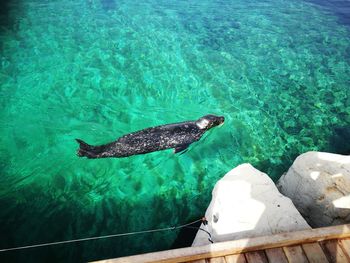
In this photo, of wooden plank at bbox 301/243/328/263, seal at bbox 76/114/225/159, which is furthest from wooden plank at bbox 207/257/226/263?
seal at bbox 76/114/225/159

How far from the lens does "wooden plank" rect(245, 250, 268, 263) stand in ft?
12.0

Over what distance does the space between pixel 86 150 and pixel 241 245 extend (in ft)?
16.5

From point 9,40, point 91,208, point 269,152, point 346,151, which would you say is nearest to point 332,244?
→ point 269,152

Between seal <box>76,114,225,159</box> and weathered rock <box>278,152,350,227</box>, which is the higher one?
weathered rock <box>278,152,350,227</box>

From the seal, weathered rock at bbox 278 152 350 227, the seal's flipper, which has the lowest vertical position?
the seal's flipper

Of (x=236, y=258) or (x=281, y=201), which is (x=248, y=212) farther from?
(x=236, y=258)

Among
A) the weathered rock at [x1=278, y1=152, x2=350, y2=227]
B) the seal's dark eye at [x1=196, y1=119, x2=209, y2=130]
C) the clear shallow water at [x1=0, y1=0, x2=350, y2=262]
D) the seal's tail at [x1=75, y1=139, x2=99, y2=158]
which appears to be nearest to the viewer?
the weathered rock at [x1=278, y1=152, x2=350, y2=227]

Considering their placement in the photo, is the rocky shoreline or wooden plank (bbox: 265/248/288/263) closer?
wooden plank (bbox: 265/248/288/263)

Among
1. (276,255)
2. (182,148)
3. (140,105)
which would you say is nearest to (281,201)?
(276,255)

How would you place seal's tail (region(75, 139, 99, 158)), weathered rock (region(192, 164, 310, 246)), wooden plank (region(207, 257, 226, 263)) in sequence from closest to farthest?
wooden plank (region(207, 257, 226, 263)), weathered rock (region(192, 164, 310, 246)), seal's tail (region(75, 139, 99, 158))

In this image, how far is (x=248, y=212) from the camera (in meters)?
4.45

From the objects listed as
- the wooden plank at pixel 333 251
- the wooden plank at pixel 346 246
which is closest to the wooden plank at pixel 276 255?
the wooden plank at pixel 333 251

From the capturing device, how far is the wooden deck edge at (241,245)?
346 cm

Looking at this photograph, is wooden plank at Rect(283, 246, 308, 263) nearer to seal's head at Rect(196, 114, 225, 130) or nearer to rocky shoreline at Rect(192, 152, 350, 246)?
rocky shoreline at Rect(192, 152, 350, 246)
